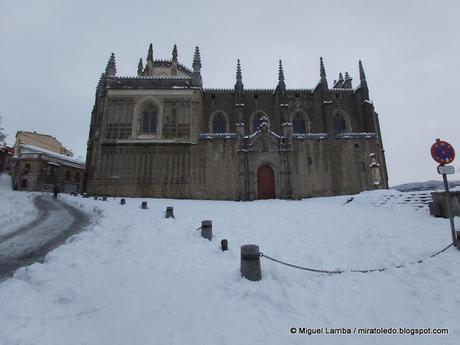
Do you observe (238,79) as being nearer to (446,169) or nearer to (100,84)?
(100,84)

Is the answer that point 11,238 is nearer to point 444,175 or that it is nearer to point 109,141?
point 444,175

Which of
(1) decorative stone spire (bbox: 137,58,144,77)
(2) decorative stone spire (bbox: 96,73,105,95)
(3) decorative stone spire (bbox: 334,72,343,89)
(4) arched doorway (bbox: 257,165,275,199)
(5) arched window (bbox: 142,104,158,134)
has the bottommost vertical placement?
(4) arched doorway (bbox: 257,165,275,199)

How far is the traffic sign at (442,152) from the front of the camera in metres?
5.90

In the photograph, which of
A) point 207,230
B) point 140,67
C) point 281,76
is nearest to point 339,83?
point 281,76

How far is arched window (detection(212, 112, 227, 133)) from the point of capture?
26977 millimetres

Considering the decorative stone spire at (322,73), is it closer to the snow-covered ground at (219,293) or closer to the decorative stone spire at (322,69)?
the decorative stone spire at (322,69)

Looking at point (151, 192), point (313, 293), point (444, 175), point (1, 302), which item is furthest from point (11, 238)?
point (151, 192)

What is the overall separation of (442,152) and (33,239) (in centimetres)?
1055

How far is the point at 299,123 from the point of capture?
2755cm

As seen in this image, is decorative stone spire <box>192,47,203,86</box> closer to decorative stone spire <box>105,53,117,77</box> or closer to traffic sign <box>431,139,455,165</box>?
decorative stone spire <box>105,53,117,77</box>

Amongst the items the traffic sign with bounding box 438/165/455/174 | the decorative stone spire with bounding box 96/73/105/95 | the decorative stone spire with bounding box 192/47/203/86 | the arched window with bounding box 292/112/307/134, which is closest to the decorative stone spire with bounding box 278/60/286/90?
the arched window with bounding box 292/112/307/134

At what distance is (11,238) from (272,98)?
998 inches

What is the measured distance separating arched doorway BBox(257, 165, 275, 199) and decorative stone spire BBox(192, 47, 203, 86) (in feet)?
33.7

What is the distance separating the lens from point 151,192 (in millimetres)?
21422
